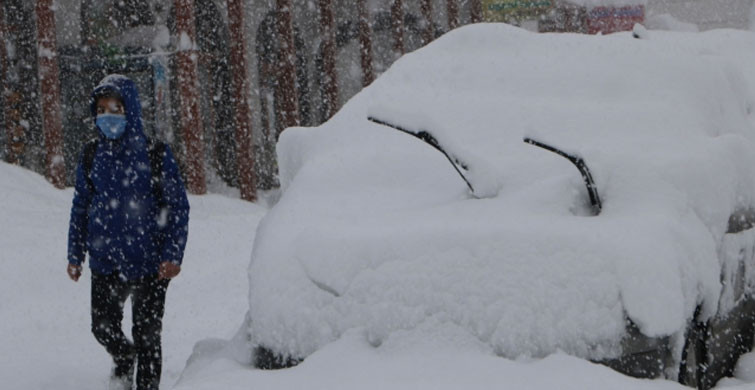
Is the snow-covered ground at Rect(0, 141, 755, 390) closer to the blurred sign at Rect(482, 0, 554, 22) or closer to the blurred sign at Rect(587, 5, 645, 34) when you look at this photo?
the blurred sign at Rect(482, 0, 554, 22)

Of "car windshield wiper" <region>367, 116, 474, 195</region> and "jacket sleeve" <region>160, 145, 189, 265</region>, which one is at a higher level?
"car windshield wiper" <region>367, 116, 474, 195</region>

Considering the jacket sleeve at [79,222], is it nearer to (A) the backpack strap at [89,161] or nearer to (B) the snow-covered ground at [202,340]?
(A) the backpack strap at [89,161]

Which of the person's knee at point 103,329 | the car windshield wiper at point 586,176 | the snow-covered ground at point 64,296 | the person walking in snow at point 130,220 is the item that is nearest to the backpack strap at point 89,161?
the person walking in snow at point 130,220

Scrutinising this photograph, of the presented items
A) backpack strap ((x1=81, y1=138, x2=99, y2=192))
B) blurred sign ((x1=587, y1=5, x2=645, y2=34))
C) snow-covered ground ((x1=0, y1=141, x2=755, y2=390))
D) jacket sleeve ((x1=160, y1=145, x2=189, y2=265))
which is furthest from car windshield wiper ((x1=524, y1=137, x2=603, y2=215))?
blurred sign ((x1=587, y1=5, x2=645, y2=34))

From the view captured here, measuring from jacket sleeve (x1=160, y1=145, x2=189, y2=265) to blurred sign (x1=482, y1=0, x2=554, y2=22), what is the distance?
687 inches

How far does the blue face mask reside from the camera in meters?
4.43

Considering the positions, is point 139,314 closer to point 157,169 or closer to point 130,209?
point 130,209

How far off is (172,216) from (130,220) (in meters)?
0.20

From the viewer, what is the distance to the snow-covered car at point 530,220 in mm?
2666

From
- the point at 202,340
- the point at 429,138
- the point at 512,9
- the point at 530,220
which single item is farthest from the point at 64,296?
the point at 512,9

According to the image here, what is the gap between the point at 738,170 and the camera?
10.8 feet

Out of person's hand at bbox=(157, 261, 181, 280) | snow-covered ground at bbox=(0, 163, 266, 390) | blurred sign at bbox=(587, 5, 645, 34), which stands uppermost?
person's hand at bbox=(157, 261, 181, 280)

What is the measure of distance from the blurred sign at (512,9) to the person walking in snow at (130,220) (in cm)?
1738

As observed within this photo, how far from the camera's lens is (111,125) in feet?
14.5
